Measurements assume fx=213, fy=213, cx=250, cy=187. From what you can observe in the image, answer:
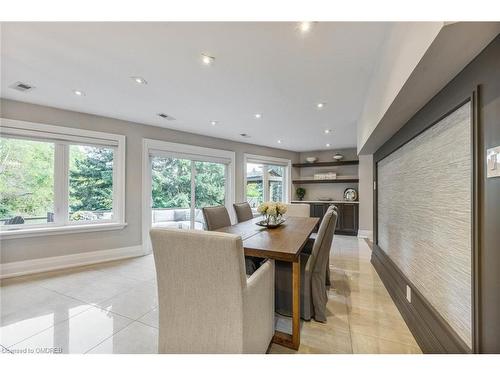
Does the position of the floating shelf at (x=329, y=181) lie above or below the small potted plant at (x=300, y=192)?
above

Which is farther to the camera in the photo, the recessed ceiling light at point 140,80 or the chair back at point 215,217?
the chair back at point 215,217

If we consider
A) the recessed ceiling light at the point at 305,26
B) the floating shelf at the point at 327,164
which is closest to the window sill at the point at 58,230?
the recessed ceiling light at the point at 305,26

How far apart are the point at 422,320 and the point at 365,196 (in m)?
4.24

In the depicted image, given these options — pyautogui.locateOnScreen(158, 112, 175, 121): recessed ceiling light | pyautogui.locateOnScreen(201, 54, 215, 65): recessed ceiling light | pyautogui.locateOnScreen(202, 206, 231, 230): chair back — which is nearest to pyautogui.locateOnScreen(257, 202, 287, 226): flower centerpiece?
pyautogui.locateOnScreen(202, 206, 231, 230): chair back

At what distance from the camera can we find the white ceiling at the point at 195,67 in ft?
5.23

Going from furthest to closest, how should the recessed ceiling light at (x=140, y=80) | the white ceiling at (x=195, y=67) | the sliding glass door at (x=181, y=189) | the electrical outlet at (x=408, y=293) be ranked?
1. the sliding glass door at (x=181, y=189)
2. the recessed ceiling light at (x=140, y=80)
3. the electrical outlet at (x=408, y=293)
4. the white ceiling at (x=195, y=67)

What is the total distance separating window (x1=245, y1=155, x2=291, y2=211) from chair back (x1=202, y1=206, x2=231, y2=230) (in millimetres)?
2551

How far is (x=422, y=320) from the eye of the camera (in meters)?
1.54

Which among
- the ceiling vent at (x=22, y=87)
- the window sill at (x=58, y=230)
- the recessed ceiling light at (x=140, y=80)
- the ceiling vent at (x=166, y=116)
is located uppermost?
the ceiling vent at (x=166, y=116)

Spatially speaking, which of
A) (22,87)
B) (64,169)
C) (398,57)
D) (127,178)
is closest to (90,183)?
(64,169)

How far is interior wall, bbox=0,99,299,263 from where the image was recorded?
2869 mm

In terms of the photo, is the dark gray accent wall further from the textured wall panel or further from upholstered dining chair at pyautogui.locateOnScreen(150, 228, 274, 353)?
upholstered dining chair at pyautogui.locateOnScreen(150, 228, 274, 353)

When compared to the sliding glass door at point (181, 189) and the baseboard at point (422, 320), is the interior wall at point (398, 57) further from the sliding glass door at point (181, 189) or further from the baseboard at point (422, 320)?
the sliding glass door at point (181, 189)

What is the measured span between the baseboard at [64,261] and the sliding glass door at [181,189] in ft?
2.16
